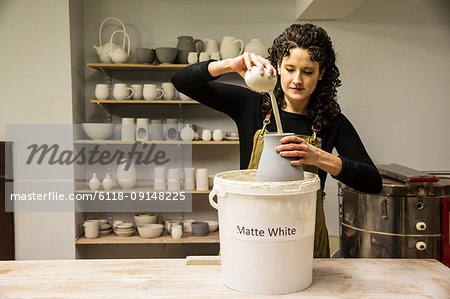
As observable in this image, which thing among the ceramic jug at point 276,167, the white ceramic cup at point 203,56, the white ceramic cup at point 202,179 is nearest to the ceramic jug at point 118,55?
the white ceramic cup at point 203,56

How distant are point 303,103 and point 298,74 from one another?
173 mm

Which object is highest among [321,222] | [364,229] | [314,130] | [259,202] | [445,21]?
[445,21]

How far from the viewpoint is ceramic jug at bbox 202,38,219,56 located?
3258mm

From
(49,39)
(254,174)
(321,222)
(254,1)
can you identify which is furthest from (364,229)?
(49,39)

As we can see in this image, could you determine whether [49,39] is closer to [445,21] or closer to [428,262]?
[428,262]

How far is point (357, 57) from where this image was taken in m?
3.47

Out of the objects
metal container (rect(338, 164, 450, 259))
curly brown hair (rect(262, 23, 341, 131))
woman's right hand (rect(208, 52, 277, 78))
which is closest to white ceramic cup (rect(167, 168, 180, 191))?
metal container (rect(338, 164, 450, 259))

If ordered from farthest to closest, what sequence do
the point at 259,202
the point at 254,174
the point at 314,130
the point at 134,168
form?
the point at 134,168
the point at 314,130
the point at 254,174
the point at 259,202

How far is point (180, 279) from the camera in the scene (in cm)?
115

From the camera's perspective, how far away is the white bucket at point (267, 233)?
1.02 metres

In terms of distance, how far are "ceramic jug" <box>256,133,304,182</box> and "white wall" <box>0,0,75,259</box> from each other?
239cm

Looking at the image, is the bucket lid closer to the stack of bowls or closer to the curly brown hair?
the curly brown hair

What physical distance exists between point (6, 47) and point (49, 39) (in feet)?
1.08

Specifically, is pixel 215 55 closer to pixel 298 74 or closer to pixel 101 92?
pixel 101 92
